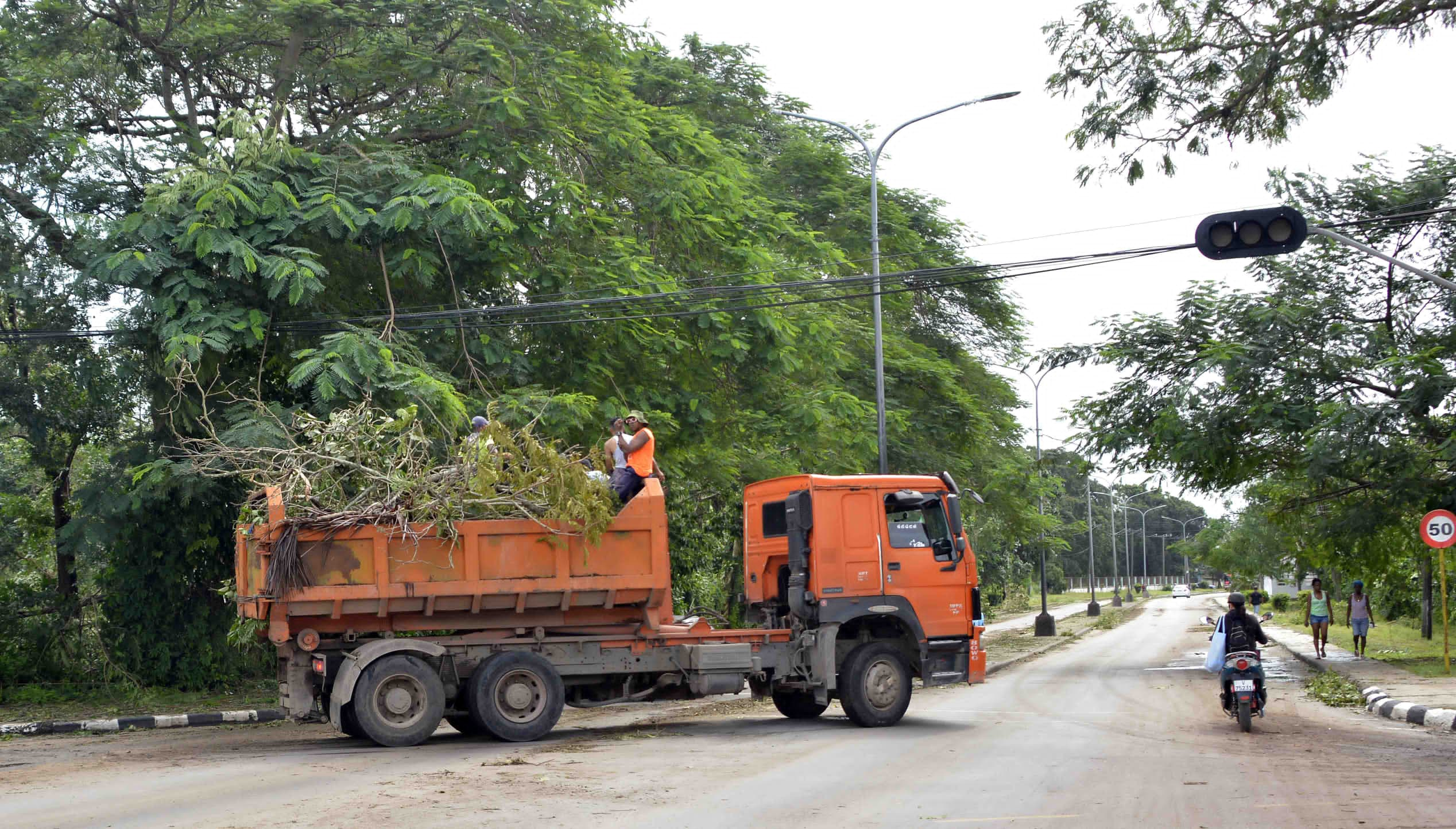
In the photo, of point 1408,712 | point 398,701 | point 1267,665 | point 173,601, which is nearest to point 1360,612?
point 1267,665

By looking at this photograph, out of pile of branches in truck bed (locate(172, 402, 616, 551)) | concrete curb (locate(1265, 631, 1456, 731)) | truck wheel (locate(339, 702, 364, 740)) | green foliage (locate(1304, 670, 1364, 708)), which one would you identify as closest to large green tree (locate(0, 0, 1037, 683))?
pile of branches in truck bed (locate(172, 402, 616, 551))

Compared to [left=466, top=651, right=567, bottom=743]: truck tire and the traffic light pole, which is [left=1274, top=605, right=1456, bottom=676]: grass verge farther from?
[left=466, top=651, right=567, bottom=743]: truck tire

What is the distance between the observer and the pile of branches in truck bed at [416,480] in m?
12.2

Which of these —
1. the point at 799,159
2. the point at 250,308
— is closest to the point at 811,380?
the point at 799,159

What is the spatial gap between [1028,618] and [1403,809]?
159 ft

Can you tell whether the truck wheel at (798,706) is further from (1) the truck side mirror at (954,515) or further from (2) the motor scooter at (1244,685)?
(2) the motor scooter at (1244,685)

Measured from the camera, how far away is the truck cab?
1394 cm

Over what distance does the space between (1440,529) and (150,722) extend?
17.7 meters

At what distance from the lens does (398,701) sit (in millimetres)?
12219

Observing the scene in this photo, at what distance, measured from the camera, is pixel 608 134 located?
714 inches

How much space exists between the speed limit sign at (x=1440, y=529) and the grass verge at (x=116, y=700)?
16.4 metres

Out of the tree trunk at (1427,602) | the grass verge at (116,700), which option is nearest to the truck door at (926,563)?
the grass verge at (116,700)

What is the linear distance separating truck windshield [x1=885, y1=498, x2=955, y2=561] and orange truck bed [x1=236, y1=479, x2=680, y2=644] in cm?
271

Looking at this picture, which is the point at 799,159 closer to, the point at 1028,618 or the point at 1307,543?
the point at 1307,543
